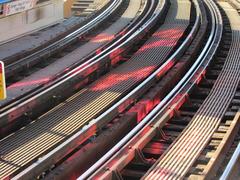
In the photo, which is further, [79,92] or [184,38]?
[184,38]

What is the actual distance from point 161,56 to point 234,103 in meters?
3.31

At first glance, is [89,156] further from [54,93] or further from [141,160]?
[54,93]

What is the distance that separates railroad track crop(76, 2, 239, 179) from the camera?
698 cm

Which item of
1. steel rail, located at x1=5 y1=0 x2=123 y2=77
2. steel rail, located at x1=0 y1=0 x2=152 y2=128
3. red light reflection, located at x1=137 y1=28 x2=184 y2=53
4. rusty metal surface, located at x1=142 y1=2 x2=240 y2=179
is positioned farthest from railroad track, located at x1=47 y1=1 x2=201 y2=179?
steel rail, located at x1=5 y1=0 x2=123 y2=77

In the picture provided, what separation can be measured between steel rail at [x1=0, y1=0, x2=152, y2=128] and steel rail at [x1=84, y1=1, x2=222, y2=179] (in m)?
1.90

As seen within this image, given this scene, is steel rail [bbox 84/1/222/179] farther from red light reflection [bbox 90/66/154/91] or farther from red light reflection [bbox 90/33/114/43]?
red light reflection [bbox 90/33/114/43]

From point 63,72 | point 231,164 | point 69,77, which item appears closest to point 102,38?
point 63,72

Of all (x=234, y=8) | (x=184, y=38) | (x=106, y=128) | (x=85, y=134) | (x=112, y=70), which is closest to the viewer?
(x=85, y=134)

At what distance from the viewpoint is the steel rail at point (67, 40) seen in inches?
489

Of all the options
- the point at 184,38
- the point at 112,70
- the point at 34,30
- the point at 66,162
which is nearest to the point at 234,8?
the point at 184,38

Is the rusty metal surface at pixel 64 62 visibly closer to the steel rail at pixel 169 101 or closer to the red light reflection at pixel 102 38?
the red light reflection at pixel 102 38

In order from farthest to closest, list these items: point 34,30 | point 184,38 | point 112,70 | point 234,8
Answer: point 234,8 → point 34,30 → point 184,38 → point 112,70

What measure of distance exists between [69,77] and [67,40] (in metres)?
4.57

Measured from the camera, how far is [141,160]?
757 cm
